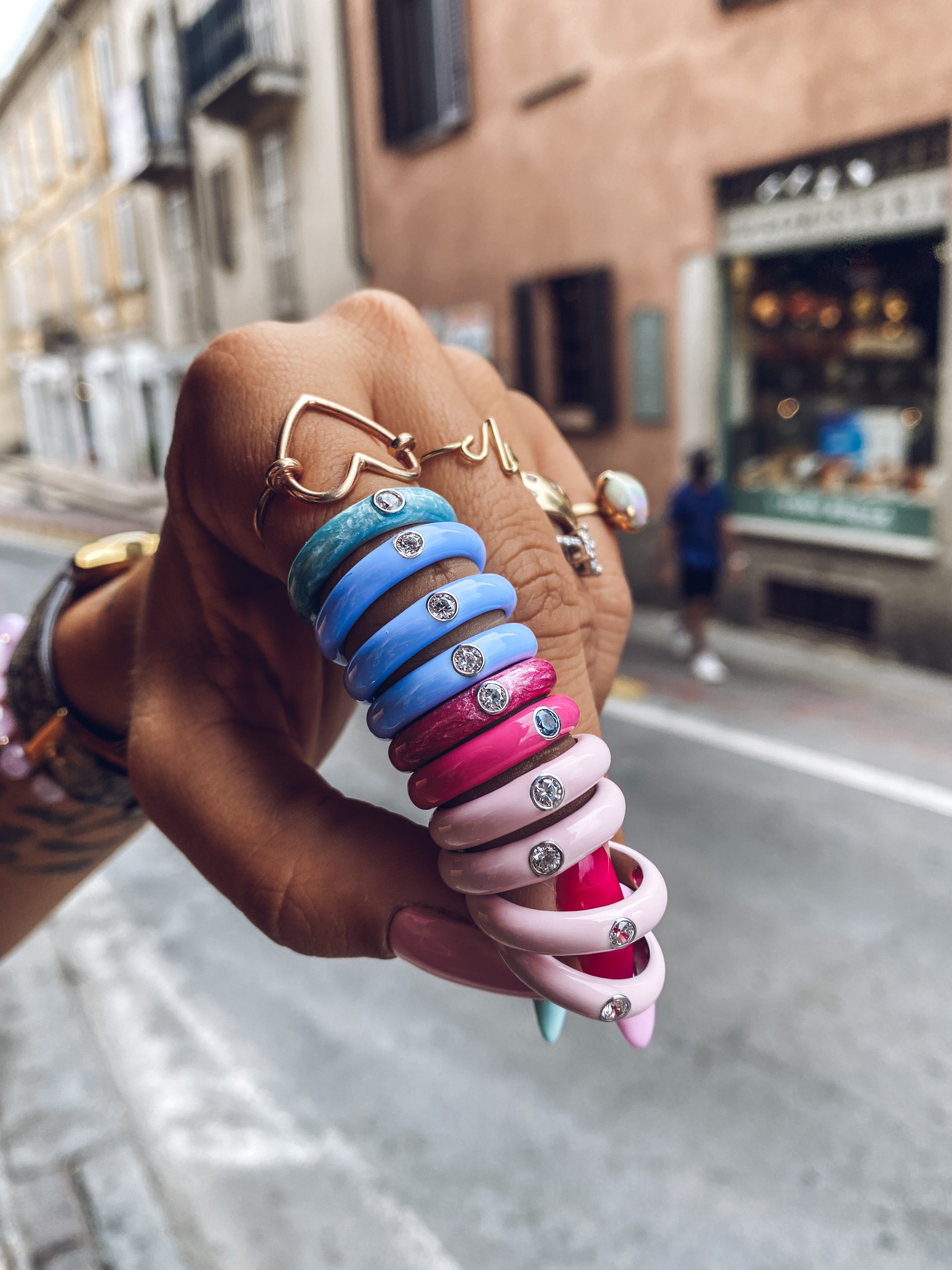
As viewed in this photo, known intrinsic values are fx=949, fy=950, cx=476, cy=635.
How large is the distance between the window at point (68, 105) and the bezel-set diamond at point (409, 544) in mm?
7438

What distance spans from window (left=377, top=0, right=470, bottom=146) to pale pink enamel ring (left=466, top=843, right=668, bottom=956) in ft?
34.4

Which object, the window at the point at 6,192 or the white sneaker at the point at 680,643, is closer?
the window at the point at 6,192

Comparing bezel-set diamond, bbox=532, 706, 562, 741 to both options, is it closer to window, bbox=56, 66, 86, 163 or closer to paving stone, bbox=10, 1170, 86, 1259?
paving stone, bbox=10, 1170, 86, 1259

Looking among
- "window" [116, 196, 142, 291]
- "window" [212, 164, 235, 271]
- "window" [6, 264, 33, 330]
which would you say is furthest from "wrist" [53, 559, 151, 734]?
"window" [6, 264, 33, 330]

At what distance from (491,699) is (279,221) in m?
12.2

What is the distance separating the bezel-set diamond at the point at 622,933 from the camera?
62cm

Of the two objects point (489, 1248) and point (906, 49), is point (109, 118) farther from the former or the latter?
point (489, 1248)

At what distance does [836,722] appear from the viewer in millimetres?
6270

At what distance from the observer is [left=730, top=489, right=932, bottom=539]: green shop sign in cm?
739

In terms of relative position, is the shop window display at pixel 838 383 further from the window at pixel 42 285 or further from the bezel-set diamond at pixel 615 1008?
the window at pixel 42 285

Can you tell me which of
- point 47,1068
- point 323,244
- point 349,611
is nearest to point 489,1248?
point 47,1068

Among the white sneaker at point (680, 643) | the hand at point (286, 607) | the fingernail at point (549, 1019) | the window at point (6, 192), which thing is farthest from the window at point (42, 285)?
the fingernail at point (549, 1019)

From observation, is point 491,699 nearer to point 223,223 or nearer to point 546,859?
point 546,859

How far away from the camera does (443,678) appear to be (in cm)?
62
